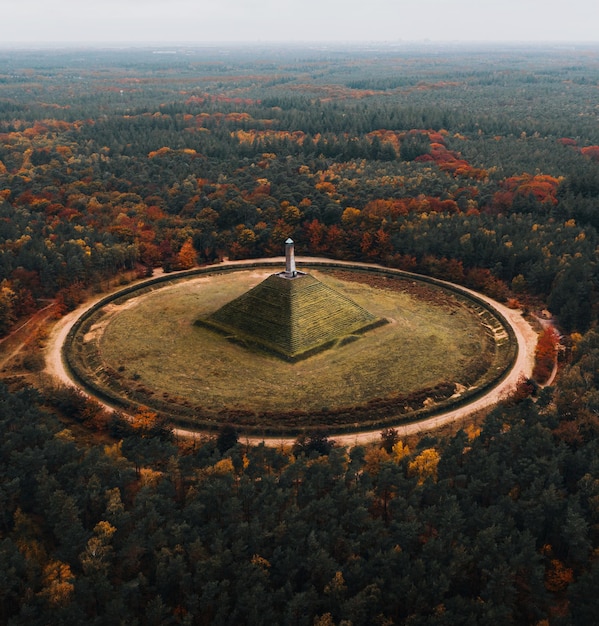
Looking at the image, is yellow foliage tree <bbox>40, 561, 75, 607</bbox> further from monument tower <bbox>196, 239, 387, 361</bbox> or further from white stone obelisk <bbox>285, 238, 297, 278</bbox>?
white stone obelisk <bbox>285, 238, 297, 278</bbox>

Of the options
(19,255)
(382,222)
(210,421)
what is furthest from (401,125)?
(210,421)

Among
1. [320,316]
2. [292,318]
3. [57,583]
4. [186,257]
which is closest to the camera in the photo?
[57,583]

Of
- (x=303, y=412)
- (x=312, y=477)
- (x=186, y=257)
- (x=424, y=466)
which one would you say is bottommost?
(x=186, y=257)

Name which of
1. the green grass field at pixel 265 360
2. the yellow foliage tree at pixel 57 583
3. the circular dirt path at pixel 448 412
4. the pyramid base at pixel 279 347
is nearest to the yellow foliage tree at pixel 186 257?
the circular dirt path at pixel 448 412

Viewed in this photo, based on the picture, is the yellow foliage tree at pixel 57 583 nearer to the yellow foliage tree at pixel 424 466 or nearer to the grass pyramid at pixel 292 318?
the yellow foliage tree at pixel 424 466

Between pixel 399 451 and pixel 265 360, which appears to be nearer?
pixel 399 451

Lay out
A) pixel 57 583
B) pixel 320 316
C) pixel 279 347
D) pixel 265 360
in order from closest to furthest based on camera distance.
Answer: pixel 57 583 < pixel 265 360 < pixel 279 347 < pixel 320 316

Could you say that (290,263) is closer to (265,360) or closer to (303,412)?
(265,360)

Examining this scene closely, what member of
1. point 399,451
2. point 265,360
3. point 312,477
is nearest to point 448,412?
point 399,451
